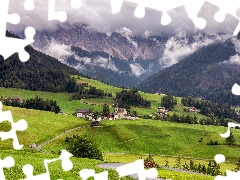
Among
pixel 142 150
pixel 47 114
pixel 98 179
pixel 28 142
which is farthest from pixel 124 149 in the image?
pixel 98 179

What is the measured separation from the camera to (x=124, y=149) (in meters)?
120

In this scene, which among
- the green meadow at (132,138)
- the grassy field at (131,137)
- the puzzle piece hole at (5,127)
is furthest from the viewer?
the grassy field at (131,137)

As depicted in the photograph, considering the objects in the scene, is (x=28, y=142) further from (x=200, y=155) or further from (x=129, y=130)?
(x=200, y=155)

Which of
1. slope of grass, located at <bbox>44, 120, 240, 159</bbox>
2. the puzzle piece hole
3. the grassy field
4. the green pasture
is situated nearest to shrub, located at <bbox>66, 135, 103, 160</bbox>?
the grassy field

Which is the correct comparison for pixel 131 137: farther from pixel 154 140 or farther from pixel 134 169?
pixel 134 169

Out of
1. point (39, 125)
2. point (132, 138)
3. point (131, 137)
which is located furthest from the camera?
point (39, 125)

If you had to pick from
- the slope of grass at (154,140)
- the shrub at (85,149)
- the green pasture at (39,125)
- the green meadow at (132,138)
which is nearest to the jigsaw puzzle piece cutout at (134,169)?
the shrub at (85,149)

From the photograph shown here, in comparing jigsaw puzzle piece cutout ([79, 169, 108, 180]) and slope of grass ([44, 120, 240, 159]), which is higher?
jigsaw puzzle piece cutout ([79, 169, 108, 180])

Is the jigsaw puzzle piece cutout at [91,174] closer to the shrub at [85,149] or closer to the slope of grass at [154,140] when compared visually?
the shrub at [85,149]

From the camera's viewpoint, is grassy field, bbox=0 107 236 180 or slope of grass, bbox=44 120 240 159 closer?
grassy field, bbox=0 107 236 180

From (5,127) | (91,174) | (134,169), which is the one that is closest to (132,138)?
(5,127)

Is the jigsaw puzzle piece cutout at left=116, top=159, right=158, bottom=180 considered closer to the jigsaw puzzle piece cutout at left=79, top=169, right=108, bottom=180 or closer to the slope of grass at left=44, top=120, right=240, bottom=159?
the jigsaw puzzle piece cutout at left=79, top=169, right=108, bottom=180

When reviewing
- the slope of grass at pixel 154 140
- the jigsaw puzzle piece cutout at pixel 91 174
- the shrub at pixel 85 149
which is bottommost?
the slope of grass at pixel 154 140

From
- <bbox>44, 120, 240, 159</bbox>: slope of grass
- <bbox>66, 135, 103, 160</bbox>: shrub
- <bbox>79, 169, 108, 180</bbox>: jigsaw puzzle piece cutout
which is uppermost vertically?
<bbox>79, 169, 108, 180</bbox>: jigsaw puzzle piece cutout
